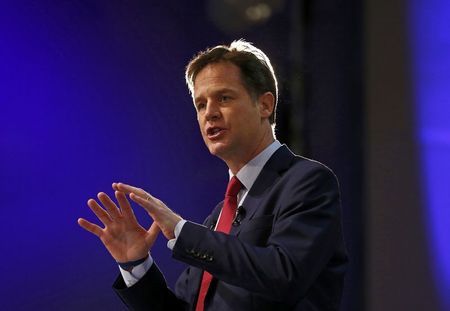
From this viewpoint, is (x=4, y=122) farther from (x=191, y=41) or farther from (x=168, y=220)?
(x=168, y=220)

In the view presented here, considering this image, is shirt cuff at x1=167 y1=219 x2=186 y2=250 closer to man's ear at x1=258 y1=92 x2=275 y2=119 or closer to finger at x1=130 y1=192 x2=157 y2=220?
finger at x1=130 y1=192 x2=157 y2=220

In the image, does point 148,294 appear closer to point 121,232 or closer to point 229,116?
point 121,232

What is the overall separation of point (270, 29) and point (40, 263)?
1325 millimetres

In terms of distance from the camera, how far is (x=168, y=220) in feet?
3.98

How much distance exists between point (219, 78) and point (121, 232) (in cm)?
46

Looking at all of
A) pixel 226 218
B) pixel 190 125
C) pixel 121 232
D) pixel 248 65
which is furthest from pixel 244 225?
pixel 190 125

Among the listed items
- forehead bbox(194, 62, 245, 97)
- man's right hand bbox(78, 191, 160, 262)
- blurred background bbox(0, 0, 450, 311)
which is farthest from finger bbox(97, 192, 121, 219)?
blurred background bbox(0, 0, 450, 311)

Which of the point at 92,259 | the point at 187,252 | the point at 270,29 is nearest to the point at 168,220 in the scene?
the point at 187,252

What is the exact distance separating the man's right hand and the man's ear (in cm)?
41

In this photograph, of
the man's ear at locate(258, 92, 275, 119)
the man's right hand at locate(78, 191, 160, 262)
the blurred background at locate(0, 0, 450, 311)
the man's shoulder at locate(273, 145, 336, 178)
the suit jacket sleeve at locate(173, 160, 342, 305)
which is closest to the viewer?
the suit jacket sleeve at locate(173, 160, 342, 305)

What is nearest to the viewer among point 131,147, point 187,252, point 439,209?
point 187,252

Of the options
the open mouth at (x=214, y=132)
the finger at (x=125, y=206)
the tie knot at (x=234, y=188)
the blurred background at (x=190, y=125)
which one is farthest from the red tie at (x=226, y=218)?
the blurred background at (x=190, y=125)

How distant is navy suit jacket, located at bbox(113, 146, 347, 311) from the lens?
46.0 inches

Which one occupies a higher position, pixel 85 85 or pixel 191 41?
pixel 191 41
